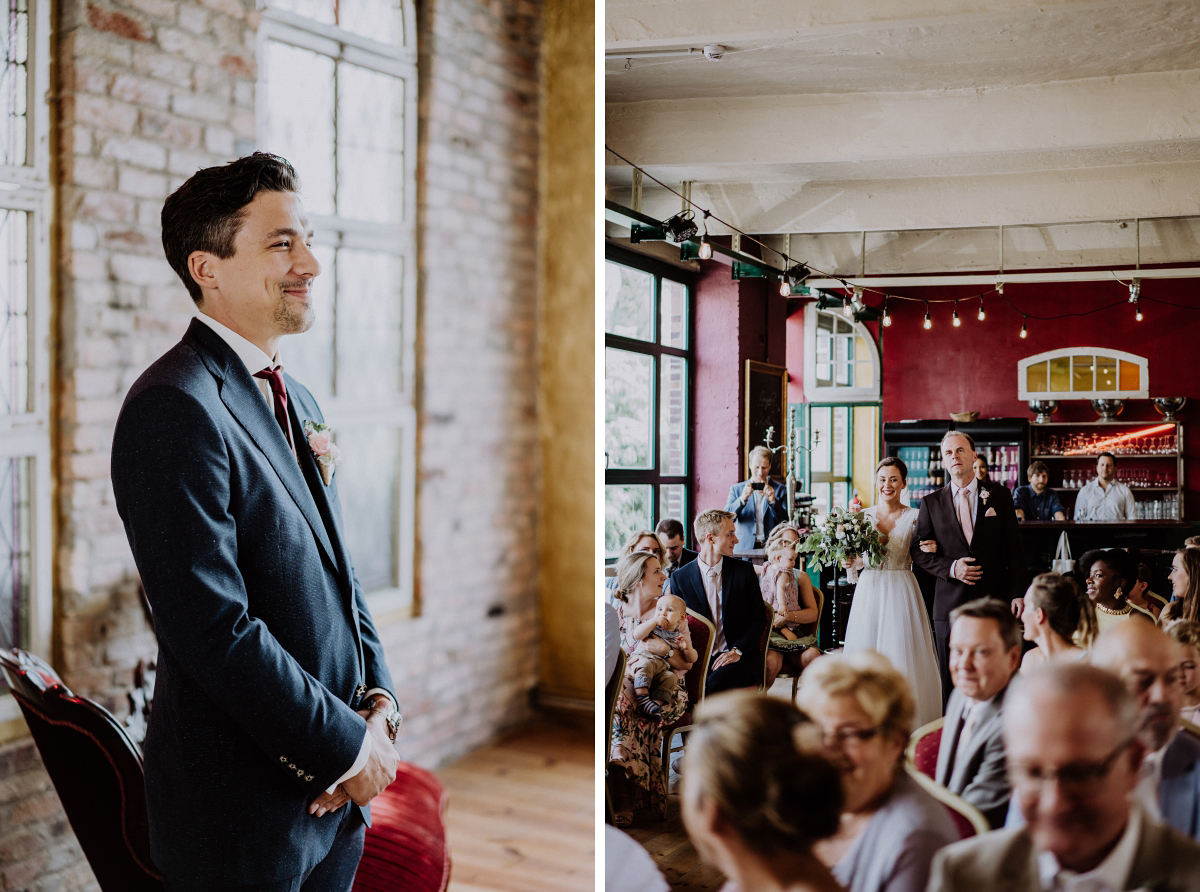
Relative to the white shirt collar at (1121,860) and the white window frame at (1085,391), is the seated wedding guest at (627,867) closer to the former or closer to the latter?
the white shirt collar at (1121,860)

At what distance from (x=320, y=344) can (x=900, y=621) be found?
7.59 feet

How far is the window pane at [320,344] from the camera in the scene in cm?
321

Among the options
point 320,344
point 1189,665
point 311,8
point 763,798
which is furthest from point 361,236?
point 1189,665

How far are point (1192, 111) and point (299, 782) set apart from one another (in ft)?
5.74

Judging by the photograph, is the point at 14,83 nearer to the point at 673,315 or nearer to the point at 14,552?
the point at 14,552

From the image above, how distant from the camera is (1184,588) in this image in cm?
149

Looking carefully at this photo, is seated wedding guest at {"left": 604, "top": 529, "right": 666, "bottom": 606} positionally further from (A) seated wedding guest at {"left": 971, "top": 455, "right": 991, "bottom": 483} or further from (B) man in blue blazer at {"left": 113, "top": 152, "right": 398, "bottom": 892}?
(A) seated wedding guest at {"left": 971, "top": 455, "right": 991, "bottom": 483}

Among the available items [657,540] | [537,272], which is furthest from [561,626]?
[657,540]

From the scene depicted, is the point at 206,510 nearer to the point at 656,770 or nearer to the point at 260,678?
the point at 260,678

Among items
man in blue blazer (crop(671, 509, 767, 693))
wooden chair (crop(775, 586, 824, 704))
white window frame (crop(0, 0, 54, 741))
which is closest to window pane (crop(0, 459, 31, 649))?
white window frame (crop(0, 0, 54, 741))

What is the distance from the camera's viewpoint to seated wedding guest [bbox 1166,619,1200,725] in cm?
141

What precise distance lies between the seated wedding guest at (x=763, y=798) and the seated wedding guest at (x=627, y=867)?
0.64ft

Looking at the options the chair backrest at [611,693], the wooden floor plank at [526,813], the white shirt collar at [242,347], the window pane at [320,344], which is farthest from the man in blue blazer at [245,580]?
the window pane at [320,344]

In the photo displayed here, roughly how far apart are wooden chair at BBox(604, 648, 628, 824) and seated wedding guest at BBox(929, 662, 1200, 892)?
59 cm
